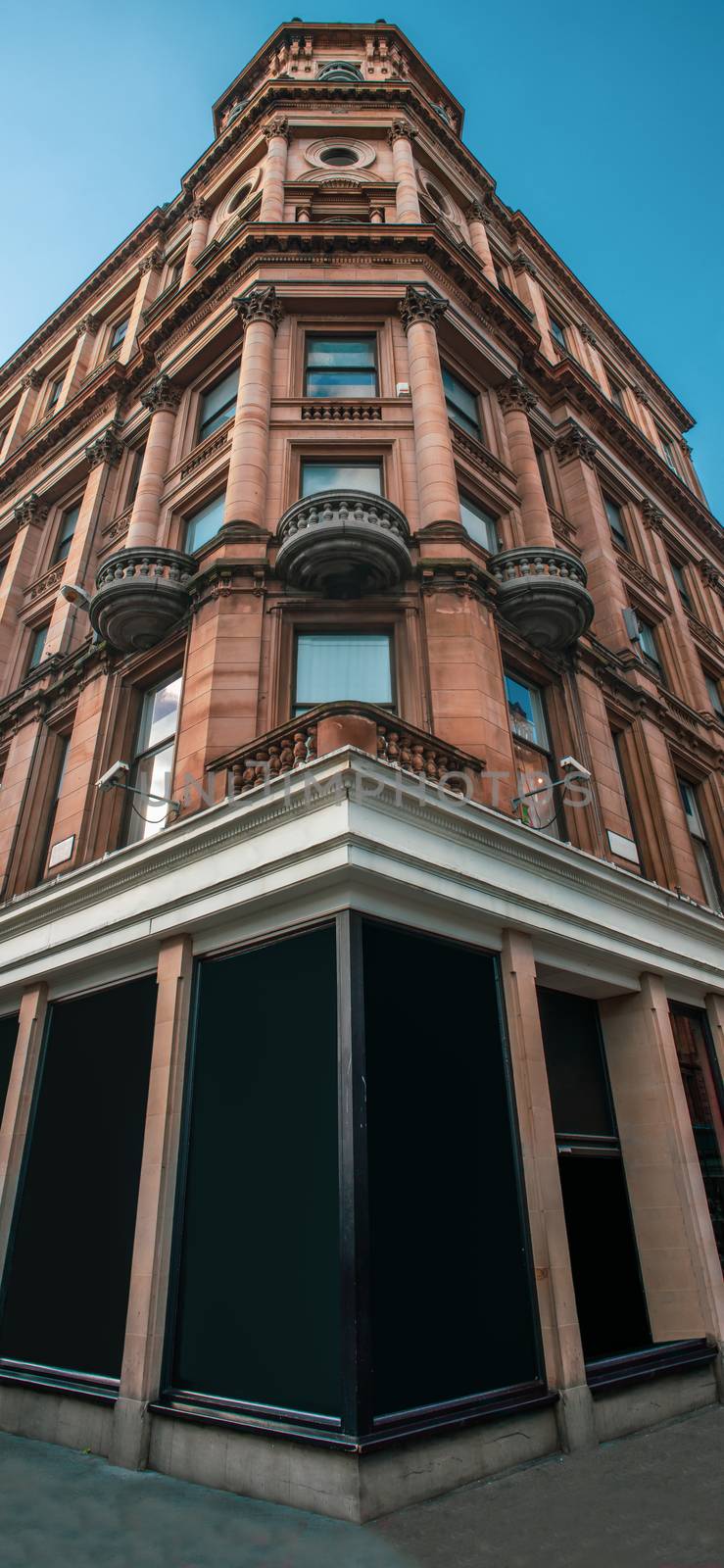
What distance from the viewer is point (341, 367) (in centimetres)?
1584

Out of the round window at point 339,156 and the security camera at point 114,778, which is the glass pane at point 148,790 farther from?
the round window at point 339,156

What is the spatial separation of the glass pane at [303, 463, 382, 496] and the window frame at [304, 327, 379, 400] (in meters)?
1.65

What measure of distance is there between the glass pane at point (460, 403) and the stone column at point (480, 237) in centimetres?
502

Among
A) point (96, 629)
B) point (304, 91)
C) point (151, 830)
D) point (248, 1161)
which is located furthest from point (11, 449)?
point (248, 1161)

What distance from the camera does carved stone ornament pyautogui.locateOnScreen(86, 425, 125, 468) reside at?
19500mm

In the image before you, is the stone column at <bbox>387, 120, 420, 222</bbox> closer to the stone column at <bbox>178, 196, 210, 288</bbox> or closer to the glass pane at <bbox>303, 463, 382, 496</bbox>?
the stone column at <bbox>178, 196, 210, 288</bbox>

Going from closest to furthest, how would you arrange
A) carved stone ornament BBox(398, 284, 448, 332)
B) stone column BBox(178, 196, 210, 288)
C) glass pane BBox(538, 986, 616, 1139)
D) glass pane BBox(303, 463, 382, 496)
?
glass pane BBox(538, 986, 616, 1139)
glass pane BBox(303, 463, 382, 496)
carved stone ornament BBox(398, 284, 448, 332)
stone column BBox(178, 196, 210, 288)

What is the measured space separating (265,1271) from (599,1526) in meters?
2.93

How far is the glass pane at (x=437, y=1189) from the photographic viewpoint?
6.37 meters

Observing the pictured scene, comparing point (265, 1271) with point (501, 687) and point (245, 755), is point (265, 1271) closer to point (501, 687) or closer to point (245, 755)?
point (245, 755)

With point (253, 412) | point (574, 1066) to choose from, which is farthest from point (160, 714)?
point (574, 1066)

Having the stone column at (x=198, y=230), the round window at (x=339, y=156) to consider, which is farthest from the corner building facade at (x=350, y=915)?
the stone column at (x=198, y=230)

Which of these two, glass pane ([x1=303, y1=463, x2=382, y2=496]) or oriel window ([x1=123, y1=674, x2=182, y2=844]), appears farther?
glass pane ([x1=303, y1=463, x2=382, y2=496])

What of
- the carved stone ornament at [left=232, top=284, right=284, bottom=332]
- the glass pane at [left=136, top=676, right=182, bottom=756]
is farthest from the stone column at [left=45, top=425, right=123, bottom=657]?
the carved stone ornament at [left=232, top=284, right=284, bottom=332]
